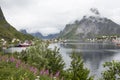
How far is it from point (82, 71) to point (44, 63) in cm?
828

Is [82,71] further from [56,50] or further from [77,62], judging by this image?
[56,50]

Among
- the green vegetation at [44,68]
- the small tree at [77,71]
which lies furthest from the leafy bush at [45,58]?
the small tree at [77,71]

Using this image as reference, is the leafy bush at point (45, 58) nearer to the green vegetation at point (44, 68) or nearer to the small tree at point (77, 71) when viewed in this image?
the green vegetation at point (44, 68)

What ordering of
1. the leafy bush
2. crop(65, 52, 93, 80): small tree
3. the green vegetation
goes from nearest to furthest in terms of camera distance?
the green vegetation → crop(65, 52, 93, 80): small tree → the leafy bush

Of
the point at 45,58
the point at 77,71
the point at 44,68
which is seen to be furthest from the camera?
the point at 45,58

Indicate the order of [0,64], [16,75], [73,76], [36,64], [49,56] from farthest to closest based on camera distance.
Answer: [49,56] → [36,64] → [73,76] → [0,64] → [16,75]

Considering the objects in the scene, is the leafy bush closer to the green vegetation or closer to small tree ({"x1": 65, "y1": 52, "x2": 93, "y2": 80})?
the green vegetation

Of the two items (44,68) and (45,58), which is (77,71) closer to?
(44,68)

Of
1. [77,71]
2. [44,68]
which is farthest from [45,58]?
[44,68]

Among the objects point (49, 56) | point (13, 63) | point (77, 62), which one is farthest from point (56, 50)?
point (13, 63)

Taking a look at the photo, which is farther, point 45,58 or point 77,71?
point 45,58

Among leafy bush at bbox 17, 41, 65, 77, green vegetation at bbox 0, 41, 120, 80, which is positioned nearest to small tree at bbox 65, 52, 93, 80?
green vegetation at bbox 0, 41, 120, 80

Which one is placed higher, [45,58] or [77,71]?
[45,58]

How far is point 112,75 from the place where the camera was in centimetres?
2834
